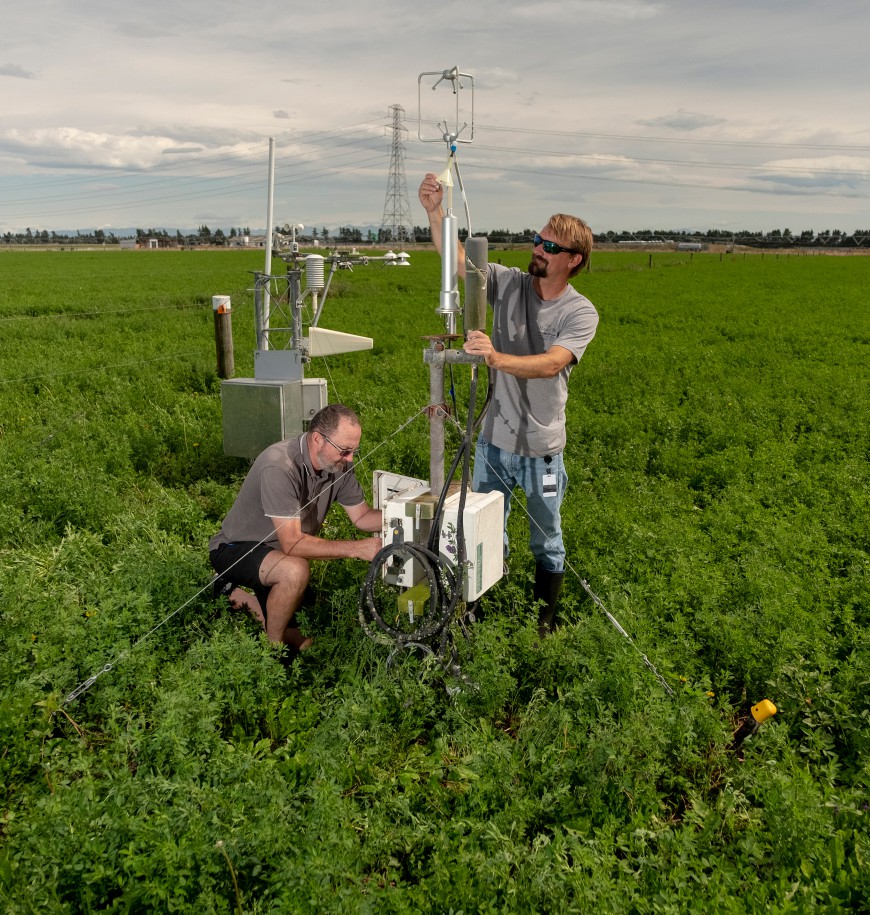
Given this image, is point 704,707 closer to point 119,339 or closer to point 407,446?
point 407,446

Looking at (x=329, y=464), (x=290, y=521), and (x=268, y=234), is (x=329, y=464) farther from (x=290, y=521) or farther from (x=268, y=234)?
(x=268, y=234)

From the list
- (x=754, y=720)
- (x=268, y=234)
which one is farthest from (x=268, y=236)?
(x=754, y=720)

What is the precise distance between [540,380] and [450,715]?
5.63 ft

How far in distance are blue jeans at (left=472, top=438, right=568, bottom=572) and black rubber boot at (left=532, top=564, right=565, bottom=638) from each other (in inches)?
1.7

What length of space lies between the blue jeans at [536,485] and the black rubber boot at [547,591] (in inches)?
1.7

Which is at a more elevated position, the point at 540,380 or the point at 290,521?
the point at 540,380

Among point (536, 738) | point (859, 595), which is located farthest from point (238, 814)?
point (859, 595)

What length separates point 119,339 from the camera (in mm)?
14500

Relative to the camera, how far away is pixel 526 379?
4.24 m

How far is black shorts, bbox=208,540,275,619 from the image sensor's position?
4.47 m

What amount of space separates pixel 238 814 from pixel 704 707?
197cm

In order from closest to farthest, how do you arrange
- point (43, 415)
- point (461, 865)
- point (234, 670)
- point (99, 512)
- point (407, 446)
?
1. point (461, 865)
2. point (234, 670)
3. point (99, 512)
4. point (407, 446)
5. point (43, 415)

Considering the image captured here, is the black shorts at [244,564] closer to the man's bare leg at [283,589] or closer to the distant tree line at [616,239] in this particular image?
the man's bare leg at [283,589]

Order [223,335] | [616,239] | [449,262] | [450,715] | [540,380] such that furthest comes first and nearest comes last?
[616,239] < [223,335] < [540,380] < [450,715] < [449,262]
